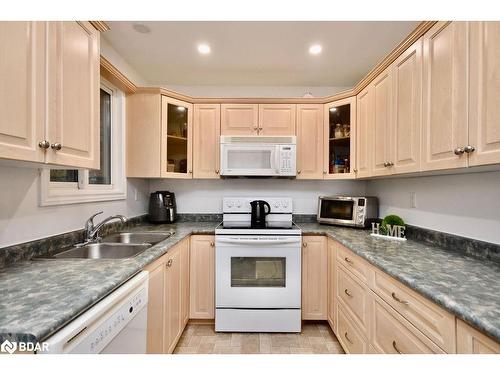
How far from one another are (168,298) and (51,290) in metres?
0.86

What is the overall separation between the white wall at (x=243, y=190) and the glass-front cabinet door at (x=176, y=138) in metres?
0.36

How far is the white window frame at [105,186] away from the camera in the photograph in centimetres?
138

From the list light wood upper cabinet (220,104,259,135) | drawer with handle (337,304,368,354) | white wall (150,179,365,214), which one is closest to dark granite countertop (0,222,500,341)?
drawer with handle (337,304,368,354)

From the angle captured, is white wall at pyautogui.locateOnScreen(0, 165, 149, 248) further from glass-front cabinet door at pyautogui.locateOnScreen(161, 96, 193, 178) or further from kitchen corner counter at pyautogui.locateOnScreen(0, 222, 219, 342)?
glass-front cabinet door at pyautogui.locateOnScreen(161, 96, 193, 178)

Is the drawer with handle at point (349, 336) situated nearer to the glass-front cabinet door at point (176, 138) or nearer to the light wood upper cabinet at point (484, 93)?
the light wood upper cabinet at point (484, 93)

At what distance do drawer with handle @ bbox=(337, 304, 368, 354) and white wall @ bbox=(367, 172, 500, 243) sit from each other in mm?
878

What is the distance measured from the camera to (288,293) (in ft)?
6.66

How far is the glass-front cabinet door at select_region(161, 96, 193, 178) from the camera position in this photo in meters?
2.29

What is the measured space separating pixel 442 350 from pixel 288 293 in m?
1.30

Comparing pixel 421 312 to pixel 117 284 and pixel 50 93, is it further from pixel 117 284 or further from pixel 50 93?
pixel 50 93

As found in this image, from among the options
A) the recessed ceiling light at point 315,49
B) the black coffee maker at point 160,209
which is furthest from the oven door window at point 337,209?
the black coffee maker at point 160,209

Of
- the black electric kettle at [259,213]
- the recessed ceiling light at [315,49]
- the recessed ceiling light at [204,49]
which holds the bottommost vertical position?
the black electric kettle at [259,213]

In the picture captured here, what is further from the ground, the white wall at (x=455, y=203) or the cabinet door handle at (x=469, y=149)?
the cabinet door handle at (x=469, y=149)
